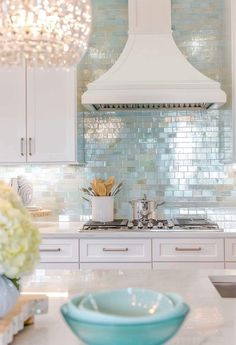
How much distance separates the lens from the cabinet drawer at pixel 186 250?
10.7 ft

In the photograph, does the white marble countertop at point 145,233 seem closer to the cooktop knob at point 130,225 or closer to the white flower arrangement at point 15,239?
the cooktop knob at point 130,225

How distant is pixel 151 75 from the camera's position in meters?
3.50

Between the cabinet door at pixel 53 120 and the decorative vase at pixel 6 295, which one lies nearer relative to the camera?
the decorative vase at pixel 6 295

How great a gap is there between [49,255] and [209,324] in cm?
212

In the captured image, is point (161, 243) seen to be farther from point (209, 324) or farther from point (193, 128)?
point (209, 324)

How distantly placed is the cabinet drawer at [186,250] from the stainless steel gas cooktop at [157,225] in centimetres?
9

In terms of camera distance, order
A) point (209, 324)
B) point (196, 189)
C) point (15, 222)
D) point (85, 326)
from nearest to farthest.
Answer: point (85, 326) → point (15, 222) → point (209, 324) → point (196, 189)

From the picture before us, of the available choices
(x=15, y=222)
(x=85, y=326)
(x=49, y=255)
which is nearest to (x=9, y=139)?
(x=49, y=255)

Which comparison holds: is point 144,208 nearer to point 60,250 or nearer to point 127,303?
point 60,250

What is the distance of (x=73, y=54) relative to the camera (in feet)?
7.28

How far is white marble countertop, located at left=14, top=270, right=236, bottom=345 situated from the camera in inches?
47.8

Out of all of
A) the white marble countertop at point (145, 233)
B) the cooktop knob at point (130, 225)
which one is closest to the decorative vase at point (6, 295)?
the white marble countertop at point (145, 233)

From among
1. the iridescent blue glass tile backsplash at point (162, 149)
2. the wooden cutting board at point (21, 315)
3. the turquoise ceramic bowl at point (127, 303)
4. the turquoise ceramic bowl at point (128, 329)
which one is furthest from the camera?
the iridescent blue glass tile backsplash at point (162, 149)

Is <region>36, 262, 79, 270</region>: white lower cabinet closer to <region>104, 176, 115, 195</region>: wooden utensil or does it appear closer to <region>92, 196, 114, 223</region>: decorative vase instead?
<region>92, 196, 114, 223</region>: decorative vase
